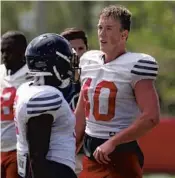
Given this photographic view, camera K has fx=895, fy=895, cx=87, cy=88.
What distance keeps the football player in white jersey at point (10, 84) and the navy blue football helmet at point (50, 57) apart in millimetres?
2162

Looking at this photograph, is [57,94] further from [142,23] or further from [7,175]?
[142,23]

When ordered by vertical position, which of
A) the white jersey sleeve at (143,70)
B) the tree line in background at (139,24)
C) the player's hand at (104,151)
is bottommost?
the tree line in background at (139,24)

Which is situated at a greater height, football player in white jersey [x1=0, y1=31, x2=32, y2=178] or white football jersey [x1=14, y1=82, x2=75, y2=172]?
white football jersey [x1=14, y1=82, x2=75, y2=172]

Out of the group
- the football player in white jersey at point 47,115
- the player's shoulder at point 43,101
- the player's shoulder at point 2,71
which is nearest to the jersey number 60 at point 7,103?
the player's shoulder at point 2,71

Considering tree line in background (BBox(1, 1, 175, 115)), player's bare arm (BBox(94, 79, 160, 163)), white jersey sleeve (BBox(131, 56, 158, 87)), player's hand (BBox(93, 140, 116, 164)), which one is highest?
white jersey sleeve (BBox(131, 56, 158, 87))

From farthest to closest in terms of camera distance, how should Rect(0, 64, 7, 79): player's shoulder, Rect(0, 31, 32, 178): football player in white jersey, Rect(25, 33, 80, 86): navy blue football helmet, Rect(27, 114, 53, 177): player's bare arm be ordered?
Rect(0, 64, 7, 79): player's shoulder, Rect(0, 31, 32, 178): football player in white jersey, Rect(25, 33, 80, 86): navy blue football helmet, Rect(27, 114, 53, 177): player's bare arm

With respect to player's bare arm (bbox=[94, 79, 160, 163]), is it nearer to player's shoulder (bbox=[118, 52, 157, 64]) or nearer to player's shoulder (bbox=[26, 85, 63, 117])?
player's shoulder (bbox=[118, 52, 157, 64])

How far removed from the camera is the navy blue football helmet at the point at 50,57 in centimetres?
478

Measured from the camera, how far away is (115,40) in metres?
5.52

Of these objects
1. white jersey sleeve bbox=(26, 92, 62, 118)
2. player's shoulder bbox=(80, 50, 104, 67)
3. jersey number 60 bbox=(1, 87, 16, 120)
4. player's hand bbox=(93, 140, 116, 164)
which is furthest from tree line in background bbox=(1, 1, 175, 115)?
white jersey sleeve bbox=(26, 92, 62, 118)

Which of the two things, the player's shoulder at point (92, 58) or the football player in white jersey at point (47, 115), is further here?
the player's shoulder at point (92, 58)

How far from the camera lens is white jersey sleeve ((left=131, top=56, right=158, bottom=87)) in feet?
17.6

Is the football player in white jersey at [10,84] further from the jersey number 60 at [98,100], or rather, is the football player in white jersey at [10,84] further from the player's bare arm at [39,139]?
the player's bare arm at [39,139]

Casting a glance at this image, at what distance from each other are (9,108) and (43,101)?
2450 millimetres
